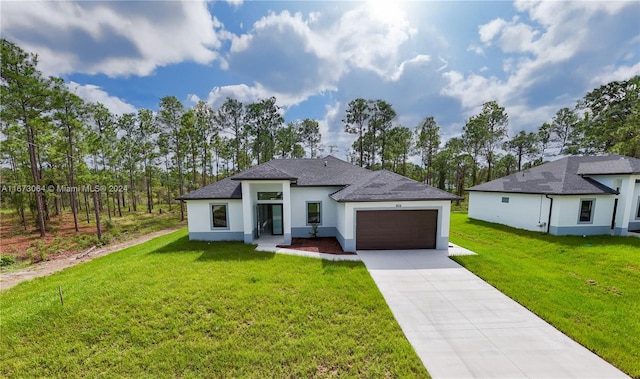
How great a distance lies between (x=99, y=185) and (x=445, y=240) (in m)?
25.4

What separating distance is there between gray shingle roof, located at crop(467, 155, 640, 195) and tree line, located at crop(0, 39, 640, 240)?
9.12 meters

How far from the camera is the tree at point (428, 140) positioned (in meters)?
33.2

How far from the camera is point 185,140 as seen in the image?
24.5 meters

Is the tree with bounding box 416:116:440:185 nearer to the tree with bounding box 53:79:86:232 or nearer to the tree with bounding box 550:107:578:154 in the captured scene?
the tree with bounding box 550:107:578:154

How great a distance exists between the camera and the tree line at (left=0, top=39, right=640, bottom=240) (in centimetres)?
1623

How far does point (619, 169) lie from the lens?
1341 cm

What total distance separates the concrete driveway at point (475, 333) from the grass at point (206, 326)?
539 mm

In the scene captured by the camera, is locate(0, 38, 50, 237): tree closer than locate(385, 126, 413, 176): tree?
Yes

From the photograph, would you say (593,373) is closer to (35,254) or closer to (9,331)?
(9,331)

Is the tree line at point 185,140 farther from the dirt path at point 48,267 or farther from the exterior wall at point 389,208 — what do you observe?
the exterior wall at point 389,208

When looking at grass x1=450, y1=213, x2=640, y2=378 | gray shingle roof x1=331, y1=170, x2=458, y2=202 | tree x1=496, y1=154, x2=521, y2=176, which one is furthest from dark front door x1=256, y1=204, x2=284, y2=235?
tree x1=496, y1=154, x2=521, y2=176

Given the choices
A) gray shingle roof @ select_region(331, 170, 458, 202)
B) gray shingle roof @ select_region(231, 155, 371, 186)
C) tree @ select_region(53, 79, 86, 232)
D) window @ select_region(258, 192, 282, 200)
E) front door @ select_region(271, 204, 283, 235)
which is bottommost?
front door @ select_region(271, 204, 283, 235)

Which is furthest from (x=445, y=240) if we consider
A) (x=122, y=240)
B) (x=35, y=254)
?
(x=35, y=254)

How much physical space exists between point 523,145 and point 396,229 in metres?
33.0
